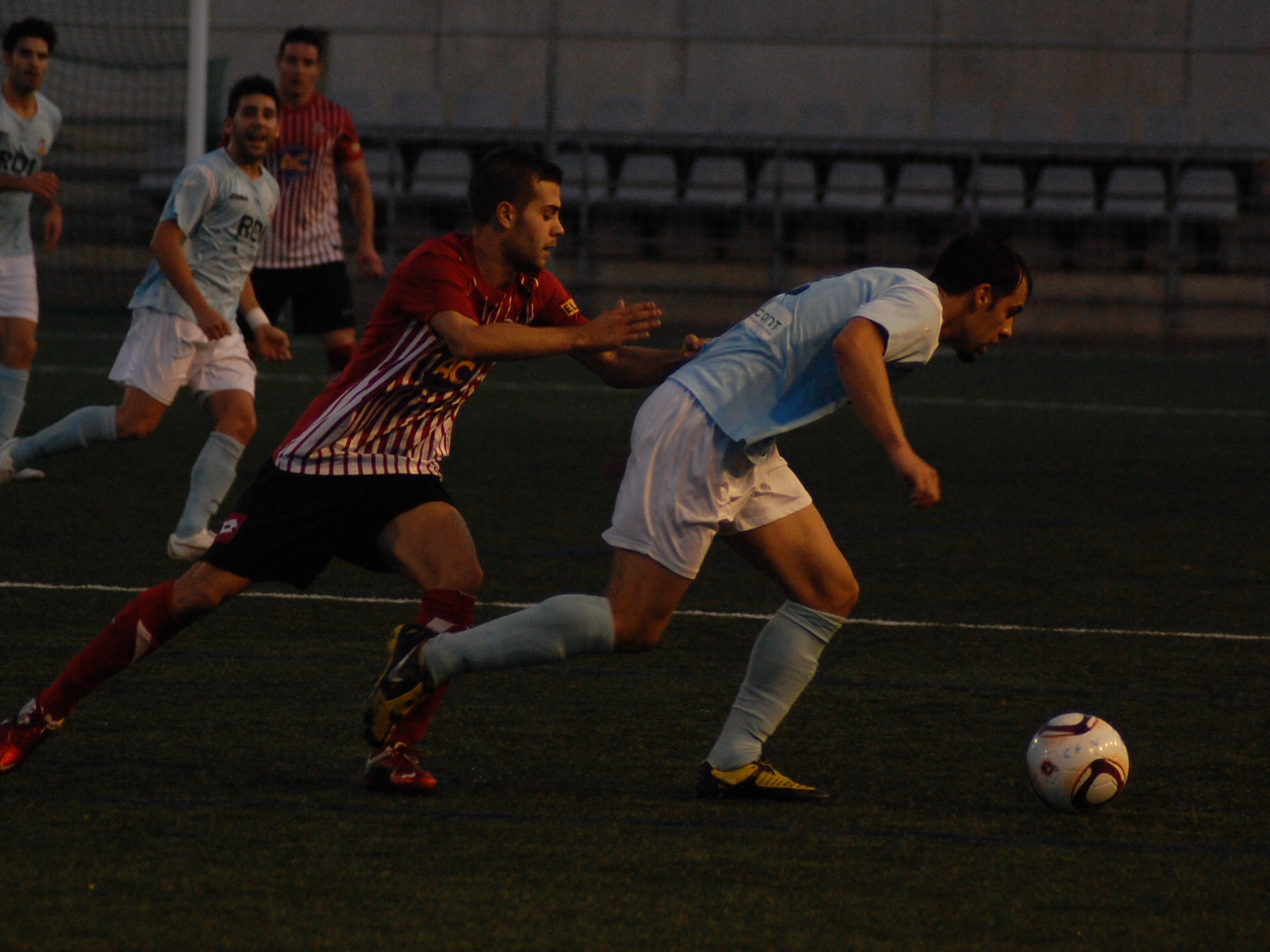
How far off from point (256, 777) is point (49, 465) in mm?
5522

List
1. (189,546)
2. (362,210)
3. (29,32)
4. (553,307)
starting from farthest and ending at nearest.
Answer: (362,210) → (29,32) → (189,546) → (553,307)

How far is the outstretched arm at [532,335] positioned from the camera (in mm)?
3934

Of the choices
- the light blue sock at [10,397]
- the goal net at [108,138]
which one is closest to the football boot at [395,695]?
the light blue sock at [10,397]

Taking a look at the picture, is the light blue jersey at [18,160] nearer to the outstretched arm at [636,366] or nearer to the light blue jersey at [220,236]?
the light blue jersey at [220,236]

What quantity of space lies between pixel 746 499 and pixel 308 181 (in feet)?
19.3

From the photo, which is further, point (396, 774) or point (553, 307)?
point (553, 307)

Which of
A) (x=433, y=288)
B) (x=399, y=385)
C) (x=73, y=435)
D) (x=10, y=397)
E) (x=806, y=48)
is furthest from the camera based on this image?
(x=806, y=48)

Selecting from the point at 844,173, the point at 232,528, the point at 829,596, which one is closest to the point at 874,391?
the point at 829,596

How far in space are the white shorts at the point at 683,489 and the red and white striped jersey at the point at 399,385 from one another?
40cm

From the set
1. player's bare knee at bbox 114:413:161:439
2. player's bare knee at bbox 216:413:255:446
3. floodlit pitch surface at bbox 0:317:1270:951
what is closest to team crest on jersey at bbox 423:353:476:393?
floodlit pitch surface at bbox 0:317:1270:951

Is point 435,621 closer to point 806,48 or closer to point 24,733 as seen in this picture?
point 24,733

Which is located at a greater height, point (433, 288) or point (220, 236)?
point (220, 236)

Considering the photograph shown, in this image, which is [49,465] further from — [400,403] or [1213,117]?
[1213,117]

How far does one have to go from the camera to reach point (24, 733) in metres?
4.07
